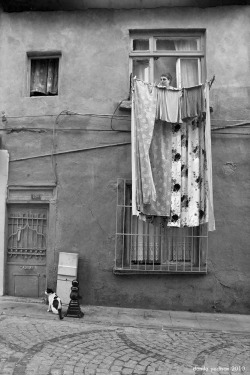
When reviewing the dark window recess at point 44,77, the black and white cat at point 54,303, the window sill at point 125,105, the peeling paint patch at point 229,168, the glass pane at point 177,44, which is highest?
the glass pane at point 177,44

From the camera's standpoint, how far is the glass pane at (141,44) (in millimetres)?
8477

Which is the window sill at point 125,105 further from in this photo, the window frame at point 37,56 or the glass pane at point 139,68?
the window frame at point 37,56

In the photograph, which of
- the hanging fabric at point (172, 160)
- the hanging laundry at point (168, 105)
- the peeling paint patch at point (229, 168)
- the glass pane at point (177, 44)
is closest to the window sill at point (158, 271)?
the hanging fabric at point (172, 160)

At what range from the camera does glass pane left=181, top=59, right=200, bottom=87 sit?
328 inches

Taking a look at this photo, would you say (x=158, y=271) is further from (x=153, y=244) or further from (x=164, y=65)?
(x=164, y=65)

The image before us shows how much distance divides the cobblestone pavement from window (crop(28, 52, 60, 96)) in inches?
194

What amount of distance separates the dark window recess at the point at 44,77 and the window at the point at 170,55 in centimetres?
180

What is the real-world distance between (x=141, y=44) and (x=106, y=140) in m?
2.43

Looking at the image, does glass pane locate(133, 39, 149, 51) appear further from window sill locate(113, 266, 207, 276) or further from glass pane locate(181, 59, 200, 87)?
window sill locate(113, 266, 207, 276)

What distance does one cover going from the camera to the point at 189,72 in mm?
8398

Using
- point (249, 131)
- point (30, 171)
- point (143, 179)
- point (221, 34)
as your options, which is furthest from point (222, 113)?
point (30, 171)

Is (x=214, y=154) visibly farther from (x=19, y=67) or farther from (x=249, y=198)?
(x=19, y=67)

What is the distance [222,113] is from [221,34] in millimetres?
1782

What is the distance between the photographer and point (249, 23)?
816 cm
